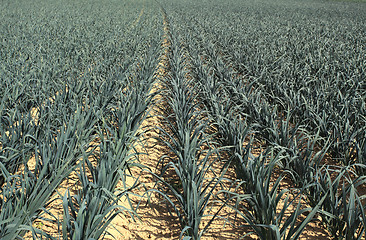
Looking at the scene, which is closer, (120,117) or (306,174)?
(306,174)

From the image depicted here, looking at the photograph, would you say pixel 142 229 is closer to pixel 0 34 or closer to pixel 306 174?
pixel 306 174

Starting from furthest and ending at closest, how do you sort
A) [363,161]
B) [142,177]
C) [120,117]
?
[120,117] < [142,177] < [363,161]

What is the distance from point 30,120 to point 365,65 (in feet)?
19.3

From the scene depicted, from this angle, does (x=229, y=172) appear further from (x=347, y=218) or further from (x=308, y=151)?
(x=347, y=218)

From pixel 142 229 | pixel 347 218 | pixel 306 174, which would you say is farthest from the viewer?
pixel 306 174

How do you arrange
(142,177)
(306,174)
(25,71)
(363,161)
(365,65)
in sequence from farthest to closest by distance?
(365,65)
(25,71)
(142,177)
(363,161)
(306,174)

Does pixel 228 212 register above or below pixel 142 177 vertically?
below

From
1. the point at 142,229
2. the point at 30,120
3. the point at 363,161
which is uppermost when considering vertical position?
the point at 30,120

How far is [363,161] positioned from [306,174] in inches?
27.6

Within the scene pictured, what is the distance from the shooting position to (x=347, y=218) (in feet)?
5.73

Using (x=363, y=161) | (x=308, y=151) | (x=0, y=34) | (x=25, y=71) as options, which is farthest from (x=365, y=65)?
(x=0, y=34)

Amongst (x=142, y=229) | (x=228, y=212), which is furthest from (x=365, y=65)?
(x=142, y=229)

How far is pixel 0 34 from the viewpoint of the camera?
823 centimetres

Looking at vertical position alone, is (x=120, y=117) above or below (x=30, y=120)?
above
